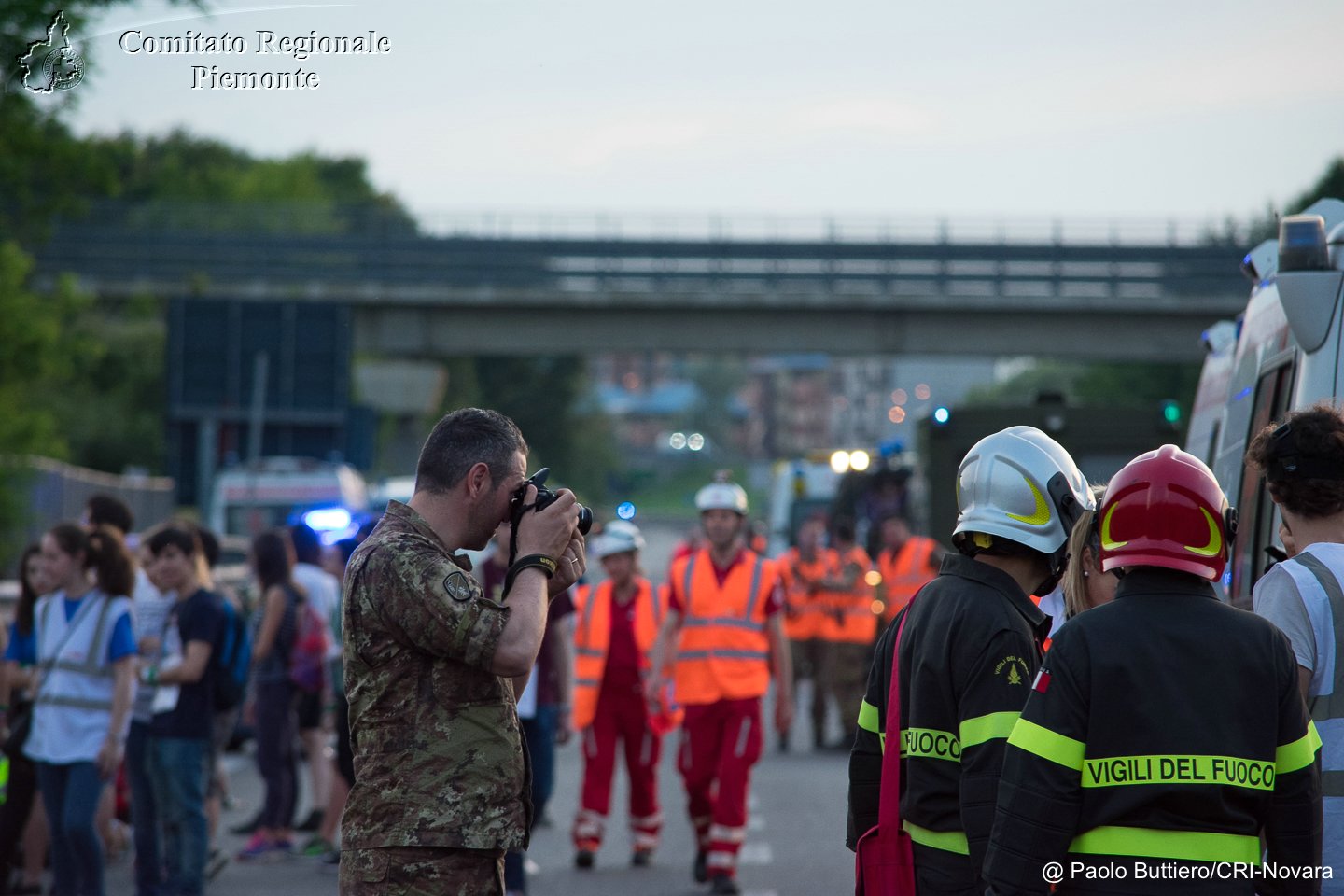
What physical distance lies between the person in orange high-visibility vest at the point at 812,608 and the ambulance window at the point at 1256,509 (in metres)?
11.3

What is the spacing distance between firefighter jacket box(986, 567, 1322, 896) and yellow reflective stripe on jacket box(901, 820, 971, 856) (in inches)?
19.9

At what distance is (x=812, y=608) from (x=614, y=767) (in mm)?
7733

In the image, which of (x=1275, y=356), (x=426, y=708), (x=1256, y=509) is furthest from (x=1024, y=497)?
(x=1275, y=356)

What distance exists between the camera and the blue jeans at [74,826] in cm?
758

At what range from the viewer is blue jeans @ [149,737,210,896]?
8219 millimetres

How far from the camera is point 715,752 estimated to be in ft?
31.9

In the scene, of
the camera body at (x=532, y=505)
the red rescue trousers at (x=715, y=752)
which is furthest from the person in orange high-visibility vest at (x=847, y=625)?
the camera body at (x=532, y=505)

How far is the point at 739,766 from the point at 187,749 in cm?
297

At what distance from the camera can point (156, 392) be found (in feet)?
194

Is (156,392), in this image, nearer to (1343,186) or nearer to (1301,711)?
(1343,186)

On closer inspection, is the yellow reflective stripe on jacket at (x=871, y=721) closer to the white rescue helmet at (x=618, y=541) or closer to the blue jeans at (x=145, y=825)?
the blue jeans at (x=145, y=825)

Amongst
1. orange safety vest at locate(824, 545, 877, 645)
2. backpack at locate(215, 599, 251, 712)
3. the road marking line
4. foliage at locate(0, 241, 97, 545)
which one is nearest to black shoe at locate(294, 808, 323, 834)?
the road marking line

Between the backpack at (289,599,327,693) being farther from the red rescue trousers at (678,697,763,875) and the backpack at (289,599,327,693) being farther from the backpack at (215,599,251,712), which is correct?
the red rescue trousers at (678,697,763,875)

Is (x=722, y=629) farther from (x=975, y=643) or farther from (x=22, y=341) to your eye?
(x=22, y=341)
